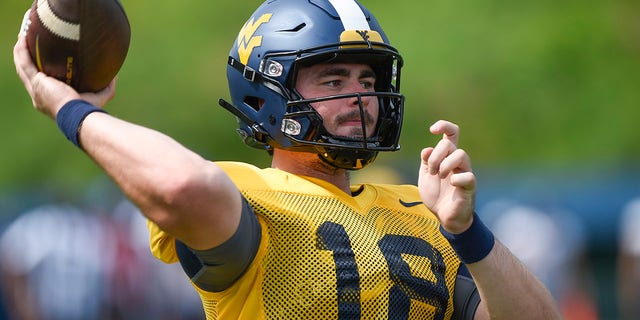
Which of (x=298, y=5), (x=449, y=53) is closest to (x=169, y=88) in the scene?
(x=449, y=53)

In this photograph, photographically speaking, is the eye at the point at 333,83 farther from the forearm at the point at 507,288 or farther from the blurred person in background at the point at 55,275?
the blurred person in background at the point at 55,275

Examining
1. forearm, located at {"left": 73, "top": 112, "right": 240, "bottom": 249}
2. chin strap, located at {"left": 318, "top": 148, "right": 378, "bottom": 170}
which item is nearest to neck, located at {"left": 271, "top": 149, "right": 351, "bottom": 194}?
chin strap, located at {"left": 318, "top": 148, "right": 378, "bottom": 170}

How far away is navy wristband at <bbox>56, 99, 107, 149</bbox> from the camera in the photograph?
10.2ft

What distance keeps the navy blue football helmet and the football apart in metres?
0.66

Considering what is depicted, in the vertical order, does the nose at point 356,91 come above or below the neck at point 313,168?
above

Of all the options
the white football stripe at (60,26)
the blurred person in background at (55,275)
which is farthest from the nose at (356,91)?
the blurred person in background at (55,275)

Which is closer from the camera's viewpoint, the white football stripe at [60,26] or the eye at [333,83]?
the white football stripe at [60,26]

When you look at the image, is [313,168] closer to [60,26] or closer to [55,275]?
[60,26]

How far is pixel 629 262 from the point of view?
9.12 meters

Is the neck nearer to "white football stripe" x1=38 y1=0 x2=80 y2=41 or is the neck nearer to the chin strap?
the chin strap

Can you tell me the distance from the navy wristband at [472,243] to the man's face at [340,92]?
21.0 inches

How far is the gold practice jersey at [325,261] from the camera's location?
3418 mm

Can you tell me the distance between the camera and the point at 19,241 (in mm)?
10133

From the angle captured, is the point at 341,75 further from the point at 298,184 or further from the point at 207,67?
the point at 207,67
